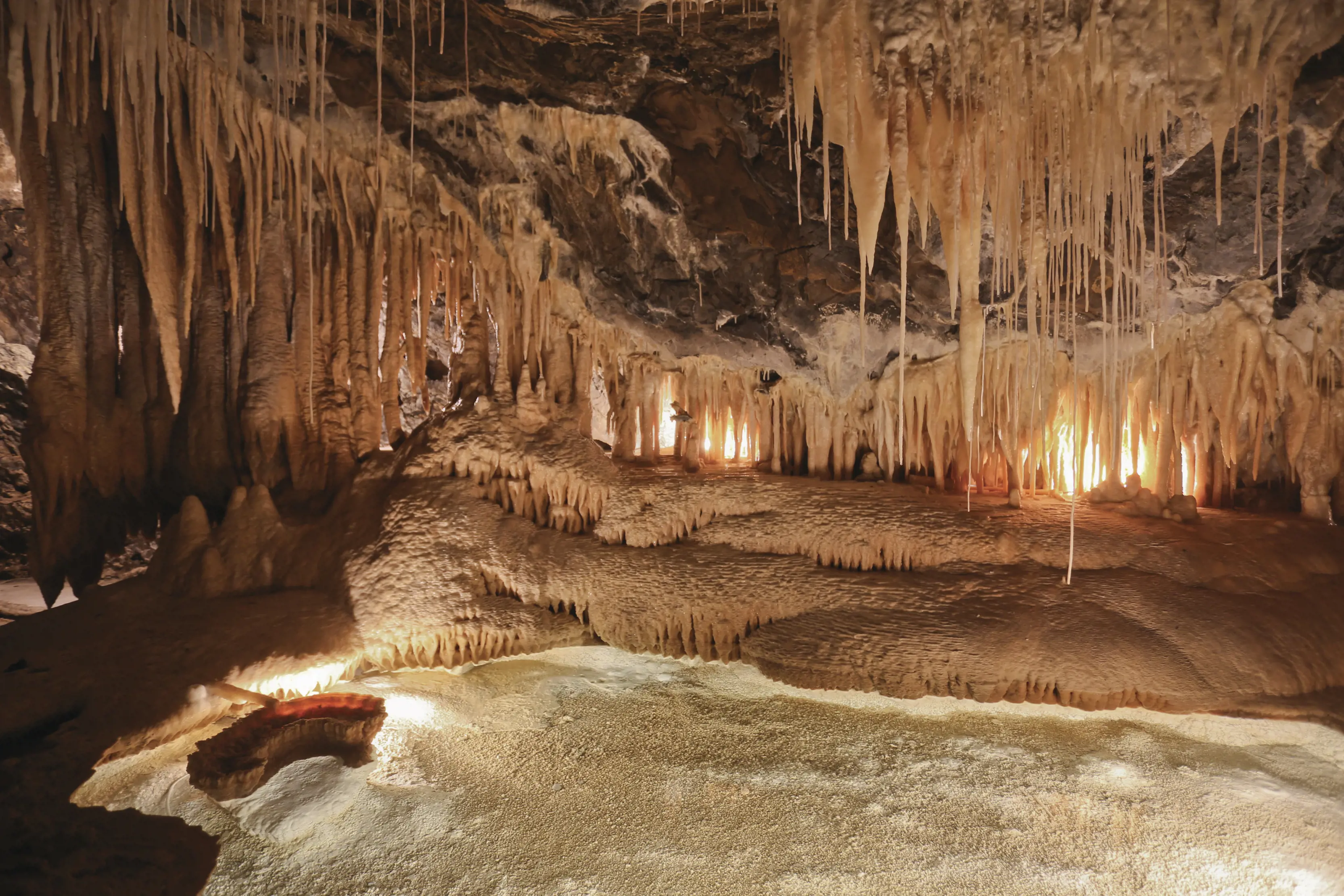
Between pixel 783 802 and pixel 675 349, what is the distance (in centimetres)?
607

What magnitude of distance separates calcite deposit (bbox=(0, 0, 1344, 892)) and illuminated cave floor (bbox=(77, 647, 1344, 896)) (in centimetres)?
30

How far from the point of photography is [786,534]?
7309mm

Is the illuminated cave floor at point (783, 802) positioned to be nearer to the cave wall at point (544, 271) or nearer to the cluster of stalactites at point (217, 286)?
the cave wall at point (544, 271)

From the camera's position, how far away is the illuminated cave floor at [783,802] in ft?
12.8

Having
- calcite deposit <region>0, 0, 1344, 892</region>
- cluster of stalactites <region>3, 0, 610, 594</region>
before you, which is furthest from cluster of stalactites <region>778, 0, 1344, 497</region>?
cluster of stalactites <region>3, 0, 610, 594</region>

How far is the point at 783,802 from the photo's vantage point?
4562 millimetres

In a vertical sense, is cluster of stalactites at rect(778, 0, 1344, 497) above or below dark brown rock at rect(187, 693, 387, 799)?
above

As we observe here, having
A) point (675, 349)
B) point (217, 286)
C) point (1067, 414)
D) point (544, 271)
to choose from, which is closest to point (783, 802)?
point (675, 349)

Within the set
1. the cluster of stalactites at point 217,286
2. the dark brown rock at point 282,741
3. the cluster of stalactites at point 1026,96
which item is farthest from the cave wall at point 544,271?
the dark brown rock at point 282,741

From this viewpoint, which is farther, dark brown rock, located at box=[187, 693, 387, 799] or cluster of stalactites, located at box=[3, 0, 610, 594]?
cluster of stalactites, located at box=[3, 0, 610, 594]

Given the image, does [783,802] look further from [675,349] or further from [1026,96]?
[675,349]

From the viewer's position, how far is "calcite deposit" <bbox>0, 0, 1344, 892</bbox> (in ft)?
15.7

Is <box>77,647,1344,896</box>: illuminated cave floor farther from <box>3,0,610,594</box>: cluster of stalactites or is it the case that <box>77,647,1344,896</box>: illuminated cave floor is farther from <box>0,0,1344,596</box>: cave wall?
<box>3,0,610,594</box>: cluster of stalactites

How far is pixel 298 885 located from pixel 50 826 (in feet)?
3.82
